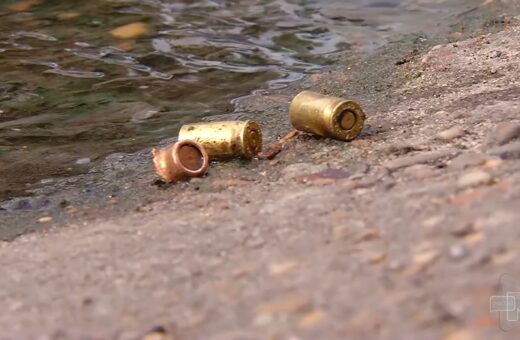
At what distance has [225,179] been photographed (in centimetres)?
314

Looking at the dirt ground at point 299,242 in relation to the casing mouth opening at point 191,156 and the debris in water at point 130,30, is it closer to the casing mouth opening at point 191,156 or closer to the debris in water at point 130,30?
the casing mouth opening at point 191,156

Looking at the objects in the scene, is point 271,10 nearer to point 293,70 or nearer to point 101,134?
point 293,70

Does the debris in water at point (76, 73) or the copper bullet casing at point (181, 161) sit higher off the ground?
the debris in water at point (76, 73)

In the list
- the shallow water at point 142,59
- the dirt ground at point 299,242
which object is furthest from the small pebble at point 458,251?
the shallow water at point 142,59

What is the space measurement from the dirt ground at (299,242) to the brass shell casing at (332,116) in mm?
58

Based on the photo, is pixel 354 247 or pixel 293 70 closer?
pixel 354 247

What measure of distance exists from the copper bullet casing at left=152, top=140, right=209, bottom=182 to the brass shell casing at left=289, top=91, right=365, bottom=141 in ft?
1.52

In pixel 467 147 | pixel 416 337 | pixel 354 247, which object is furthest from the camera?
pixel 467 147

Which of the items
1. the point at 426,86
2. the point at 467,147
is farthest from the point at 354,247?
the point at 426,86

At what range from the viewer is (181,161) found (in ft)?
10.5

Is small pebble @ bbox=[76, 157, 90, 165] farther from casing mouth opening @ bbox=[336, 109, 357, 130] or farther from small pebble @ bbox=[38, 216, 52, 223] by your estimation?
casing mouth opening @ bbox=[336, 109, 357, 130]

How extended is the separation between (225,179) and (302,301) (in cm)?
126

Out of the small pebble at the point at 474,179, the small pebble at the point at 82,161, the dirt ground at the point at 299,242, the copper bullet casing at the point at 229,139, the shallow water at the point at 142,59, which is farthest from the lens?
the shallow water at the point at 142,59

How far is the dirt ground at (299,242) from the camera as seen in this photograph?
187 centimetres
